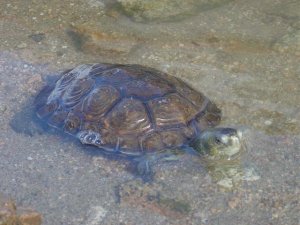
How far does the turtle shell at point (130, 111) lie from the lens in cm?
424

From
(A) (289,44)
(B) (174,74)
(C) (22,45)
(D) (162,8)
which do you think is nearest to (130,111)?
(B) (174,74)

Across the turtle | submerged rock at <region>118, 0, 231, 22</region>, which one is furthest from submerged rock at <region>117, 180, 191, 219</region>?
submerged rock at <region>118, 0, 231, 22</region>

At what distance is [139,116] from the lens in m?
4.27

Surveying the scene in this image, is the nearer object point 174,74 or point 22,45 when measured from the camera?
point 174,74

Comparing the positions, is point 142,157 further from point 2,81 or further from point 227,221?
point 2,81

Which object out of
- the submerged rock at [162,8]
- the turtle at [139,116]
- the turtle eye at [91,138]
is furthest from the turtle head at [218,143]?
the submerged rock at [162,8]

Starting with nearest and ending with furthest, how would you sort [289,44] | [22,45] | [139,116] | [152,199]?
[152,199]
[139,116]
[289,44]
[22,45]

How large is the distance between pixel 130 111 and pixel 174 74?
1150 mm

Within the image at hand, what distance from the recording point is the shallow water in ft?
12.9

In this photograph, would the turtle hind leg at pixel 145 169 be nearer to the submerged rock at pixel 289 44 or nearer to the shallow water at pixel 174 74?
the shallow water at pixel 174 74

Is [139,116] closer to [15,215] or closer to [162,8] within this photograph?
[15,215]

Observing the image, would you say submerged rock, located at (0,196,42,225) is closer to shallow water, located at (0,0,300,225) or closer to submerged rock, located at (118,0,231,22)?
shallow water, located at (0,0,300,225)

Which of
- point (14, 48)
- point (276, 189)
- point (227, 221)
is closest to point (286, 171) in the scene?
point (276, 189)

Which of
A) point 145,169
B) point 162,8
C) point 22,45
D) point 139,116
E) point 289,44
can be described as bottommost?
point 22,45
